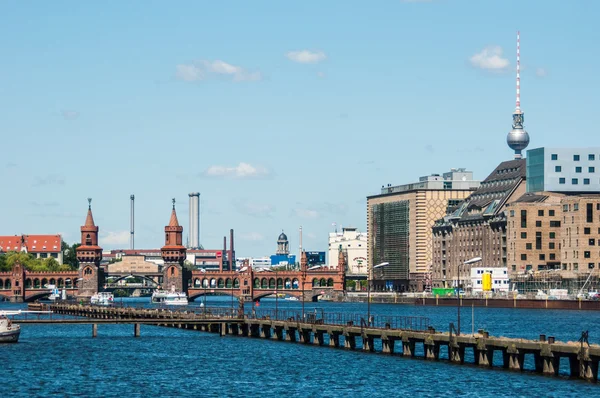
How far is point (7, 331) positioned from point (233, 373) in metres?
36.5

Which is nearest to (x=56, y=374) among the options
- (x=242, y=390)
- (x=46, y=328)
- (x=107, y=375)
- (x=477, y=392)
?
(x=107, y=375)

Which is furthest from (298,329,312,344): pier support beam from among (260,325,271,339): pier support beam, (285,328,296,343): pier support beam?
(260,325,271,339): pier support beam

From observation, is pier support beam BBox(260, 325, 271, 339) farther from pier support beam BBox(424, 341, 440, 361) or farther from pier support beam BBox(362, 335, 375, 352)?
pier support beam BBox(424, 341, 440, 361)

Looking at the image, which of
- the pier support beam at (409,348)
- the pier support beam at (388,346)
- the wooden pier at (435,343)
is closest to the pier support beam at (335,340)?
the wooden pier at (435,343)

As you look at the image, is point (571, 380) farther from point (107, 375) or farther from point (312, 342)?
point (312, 342)

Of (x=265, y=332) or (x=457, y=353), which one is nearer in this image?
(x=457, y=353)

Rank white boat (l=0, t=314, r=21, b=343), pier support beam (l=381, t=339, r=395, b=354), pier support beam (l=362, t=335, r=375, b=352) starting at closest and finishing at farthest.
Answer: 1. pier support beam (l=381, t=339, r=395, b=354)
2. pier support beam (l=362, t=335, r=375, b=352)
3. white boat (l=0, t=314, r=21, b=343)

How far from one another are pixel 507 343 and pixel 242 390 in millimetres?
20118

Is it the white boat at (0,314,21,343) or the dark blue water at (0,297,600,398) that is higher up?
the white boat at (0,314,21,343)

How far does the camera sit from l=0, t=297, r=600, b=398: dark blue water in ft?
307

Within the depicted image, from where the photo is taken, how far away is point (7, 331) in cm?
13512

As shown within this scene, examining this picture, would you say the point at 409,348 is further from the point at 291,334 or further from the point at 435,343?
the point at 291,334

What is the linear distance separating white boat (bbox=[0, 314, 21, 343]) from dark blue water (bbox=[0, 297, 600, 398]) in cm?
105

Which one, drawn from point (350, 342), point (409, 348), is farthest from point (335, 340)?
point (409, 348)
